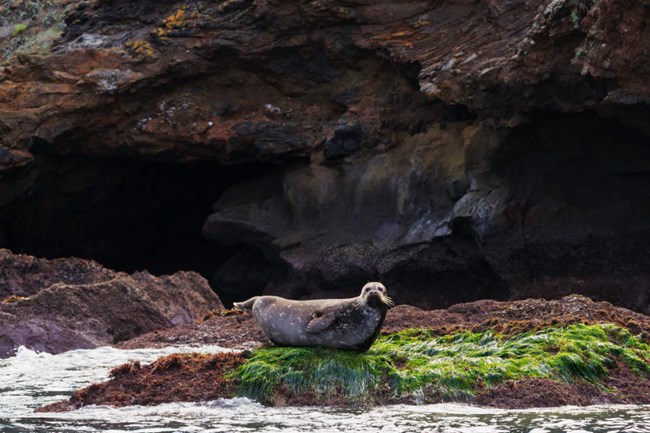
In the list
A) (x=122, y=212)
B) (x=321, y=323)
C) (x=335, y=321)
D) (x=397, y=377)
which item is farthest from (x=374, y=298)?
(x=122, y=212)

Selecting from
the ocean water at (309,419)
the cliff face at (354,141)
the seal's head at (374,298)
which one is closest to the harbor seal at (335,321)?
the seal's head at (374,298)

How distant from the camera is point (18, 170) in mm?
26281

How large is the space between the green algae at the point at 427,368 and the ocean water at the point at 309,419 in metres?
0.26

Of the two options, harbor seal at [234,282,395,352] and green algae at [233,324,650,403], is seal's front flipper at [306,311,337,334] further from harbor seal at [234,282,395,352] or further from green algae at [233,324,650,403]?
green algae at [233,324,650,403]

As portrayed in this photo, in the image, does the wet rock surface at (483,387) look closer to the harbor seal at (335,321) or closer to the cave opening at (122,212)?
the harbor seal at (335,321)

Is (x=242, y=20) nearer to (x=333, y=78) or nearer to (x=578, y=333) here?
(x=333, y=78)

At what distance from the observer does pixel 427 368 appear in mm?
10984

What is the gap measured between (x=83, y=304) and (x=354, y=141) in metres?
9.40

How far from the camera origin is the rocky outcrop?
653 inches

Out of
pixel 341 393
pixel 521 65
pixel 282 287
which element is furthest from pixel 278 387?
pixel 282 287

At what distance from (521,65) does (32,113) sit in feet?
37.2

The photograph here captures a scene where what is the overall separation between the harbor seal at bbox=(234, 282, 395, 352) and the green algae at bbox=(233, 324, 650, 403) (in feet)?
0.35

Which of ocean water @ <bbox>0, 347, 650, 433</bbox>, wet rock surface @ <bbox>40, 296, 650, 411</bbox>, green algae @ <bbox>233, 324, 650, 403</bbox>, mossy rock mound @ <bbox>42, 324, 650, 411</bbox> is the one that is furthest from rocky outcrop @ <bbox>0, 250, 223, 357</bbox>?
green algae @ <bbox>233, 324, 650, 403</bbox>

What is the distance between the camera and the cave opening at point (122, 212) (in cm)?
2809
